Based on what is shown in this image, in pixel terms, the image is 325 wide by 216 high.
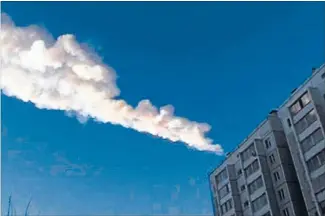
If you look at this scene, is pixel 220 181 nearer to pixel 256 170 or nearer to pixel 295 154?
pixel 256 170

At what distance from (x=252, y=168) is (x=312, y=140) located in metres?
14.1

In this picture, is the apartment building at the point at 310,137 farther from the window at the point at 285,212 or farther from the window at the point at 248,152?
the window at the point at 248,152

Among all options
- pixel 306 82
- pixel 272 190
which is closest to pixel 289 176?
pixel 272 190

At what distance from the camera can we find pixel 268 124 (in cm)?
6506

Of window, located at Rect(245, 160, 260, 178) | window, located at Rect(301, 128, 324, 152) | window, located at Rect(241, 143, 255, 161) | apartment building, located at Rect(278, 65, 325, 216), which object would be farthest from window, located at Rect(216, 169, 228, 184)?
window, located at Rect(301, 128, 324, 152)

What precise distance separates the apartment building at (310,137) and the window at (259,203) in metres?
7.54

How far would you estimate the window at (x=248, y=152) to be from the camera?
65.6 m

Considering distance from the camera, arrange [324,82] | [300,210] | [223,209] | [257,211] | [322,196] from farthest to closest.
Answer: [223,209]
[257,211]
[300,210]
[324,82]
[322,196]

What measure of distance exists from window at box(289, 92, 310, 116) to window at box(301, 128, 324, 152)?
4.06m

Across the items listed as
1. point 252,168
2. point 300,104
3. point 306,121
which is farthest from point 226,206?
point 300,104

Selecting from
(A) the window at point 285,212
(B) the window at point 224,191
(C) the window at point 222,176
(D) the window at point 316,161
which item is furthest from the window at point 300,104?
(B) the window at point 224,191

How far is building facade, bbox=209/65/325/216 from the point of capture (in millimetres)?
52438

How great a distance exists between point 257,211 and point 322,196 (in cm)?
1421

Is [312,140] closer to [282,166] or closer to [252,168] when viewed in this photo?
[282,166]
